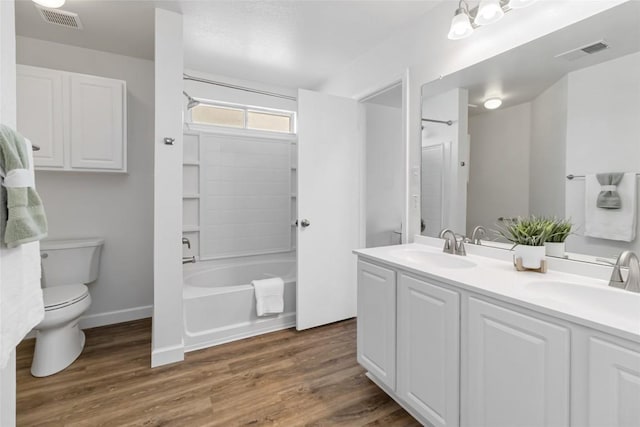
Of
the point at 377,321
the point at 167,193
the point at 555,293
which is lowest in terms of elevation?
the point at 377,321

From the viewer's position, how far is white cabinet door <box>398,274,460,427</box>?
122 centimetres

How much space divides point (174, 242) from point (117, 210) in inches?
43.6

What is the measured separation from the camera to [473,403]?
1.14 meters

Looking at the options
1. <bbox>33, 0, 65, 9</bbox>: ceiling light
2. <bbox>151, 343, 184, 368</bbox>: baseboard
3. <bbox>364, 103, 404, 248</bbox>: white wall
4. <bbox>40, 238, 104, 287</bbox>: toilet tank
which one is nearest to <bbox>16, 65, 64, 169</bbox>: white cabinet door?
<bbox>33, 0, 65, 9</bbox>: ceiling light

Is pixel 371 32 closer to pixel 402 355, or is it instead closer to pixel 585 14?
pixel 585 14

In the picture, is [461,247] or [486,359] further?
[461,247]

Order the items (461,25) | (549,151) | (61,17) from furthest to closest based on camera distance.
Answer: (61,17) < (461,25) < (549,151)

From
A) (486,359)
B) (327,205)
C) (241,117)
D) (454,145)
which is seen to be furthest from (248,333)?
(241,117)

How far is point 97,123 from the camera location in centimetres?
237

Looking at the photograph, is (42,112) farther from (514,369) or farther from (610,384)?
(610,384)

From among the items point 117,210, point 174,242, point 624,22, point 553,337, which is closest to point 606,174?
point 624,22

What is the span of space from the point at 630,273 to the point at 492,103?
1.06 m

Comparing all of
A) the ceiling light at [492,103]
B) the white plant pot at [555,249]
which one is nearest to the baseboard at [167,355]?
the white plant pot at [555,249]

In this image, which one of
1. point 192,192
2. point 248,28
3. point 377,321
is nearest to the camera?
point 377,321
